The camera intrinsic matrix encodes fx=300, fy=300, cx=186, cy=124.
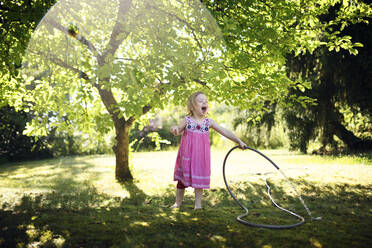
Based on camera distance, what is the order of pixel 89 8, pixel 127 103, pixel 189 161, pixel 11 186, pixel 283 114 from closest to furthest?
pixel 189 161 → pixel 127 103 → pixel 89 8 → pixel 11 186 → pixel 283 114

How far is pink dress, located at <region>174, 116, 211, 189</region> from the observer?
3502 millimetres

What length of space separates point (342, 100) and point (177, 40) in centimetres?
638

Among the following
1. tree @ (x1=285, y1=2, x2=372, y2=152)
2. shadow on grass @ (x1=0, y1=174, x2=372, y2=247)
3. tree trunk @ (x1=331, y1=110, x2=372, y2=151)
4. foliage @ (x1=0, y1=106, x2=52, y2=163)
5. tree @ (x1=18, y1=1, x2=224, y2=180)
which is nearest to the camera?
shadow on grass @ (x1=0, y1=174, x2=372, y2=247)

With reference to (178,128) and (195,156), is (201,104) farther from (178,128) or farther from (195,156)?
(195,156)

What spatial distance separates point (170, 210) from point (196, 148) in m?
0.92

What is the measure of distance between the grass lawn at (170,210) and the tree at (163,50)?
138cm

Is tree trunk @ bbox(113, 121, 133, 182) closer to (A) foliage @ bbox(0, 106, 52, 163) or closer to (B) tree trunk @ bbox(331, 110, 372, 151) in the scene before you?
(A) foliage @ bbox(0, 106, 52, 163)

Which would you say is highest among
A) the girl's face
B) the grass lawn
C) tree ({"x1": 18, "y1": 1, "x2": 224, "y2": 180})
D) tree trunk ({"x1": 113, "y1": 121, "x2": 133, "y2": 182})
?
tree ({"x1": 18, "y1": 1, "x2": 224, "y2": 180})

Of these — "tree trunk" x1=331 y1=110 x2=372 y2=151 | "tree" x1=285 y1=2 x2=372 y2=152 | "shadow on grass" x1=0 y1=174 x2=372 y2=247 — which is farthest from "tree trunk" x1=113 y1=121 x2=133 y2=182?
"tree trunk" x1=331 y1=110 x2=372 y2=151

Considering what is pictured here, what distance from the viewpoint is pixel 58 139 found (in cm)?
1423

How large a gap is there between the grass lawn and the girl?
0.38m

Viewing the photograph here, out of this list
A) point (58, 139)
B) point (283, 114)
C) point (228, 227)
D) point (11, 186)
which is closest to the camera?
point (228, 227)

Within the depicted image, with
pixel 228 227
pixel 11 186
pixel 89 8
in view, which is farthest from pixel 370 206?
pixel 11 186

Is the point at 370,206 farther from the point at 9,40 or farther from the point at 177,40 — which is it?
the point at 9,40
